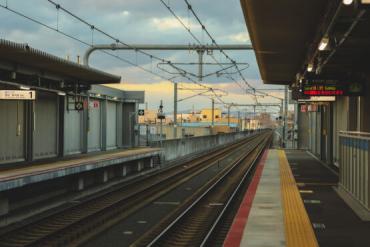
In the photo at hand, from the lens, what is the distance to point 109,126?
2939 cm

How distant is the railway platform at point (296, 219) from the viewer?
32.3 ft

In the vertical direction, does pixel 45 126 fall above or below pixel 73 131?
above

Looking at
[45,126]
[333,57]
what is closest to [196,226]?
[333,57]

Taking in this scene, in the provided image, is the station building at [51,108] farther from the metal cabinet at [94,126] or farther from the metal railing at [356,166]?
the metal railing at [356,166]

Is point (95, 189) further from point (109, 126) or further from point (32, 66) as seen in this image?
point (109, 126)

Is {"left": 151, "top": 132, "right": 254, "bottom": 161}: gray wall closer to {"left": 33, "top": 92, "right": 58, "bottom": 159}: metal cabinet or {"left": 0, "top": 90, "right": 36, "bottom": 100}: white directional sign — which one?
{"left": 33, "top": 92, "right": 58, "bottom": 159}: metal cabinet

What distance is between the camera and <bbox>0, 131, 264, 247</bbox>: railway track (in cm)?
1138

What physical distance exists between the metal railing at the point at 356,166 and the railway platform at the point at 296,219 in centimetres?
42

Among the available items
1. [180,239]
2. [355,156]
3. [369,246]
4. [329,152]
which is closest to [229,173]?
[329,152]

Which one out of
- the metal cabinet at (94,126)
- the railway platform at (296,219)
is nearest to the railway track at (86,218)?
the railway platform at (296,219)

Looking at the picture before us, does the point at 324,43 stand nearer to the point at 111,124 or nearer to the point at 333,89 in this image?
the point at 333,89

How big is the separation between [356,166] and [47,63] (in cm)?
A: 886

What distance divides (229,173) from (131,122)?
620 centimetres

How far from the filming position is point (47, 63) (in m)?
17.0
